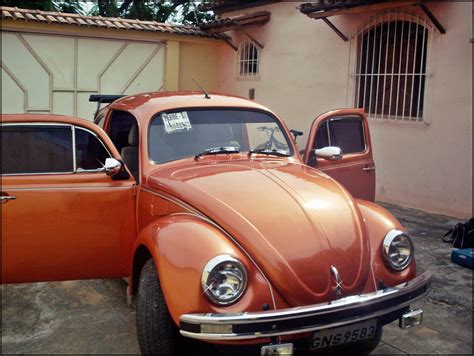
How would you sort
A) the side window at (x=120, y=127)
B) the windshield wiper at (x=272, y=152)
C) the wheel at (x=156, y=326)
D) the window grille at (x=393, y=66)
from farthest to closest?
the window grille at (x=393, y=66), the side window at (x=120, y=127), the windshield wiper at (x=272, y=152), the wheel at (x=156, y=326)

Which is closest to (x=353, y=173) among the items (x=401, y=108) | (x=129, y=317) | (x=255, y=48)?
(x=129, y=317)

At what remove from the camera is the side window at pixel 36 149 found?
359 cm

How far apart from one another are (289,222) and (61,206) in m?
1.58

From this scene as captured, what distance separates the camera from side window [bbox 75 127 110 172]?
3732mm

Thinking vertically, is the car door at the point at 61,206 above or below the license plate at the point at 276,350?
above

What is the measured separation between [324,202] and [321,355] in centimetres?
112

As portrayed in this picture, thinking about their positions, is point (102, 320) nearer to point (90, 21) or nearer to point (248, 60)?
point (90, 21)

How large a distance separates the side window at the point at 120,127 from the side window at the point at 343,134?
1697 millimetres

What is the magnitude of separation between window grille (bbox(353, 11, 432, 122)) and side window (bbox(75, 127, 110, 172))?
18.5 feet

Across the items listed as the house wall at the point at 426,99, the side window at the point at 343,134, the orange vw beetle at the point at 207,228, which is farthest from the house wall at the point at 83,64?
the side window at the point at 343,134

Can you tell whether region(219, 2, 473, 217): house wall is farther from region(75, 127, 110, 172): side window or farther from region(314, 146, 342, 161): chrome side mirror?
region(75, 127, 110, 172): side window

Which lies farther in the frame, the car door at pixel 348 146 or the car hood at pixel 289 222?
the car door at pixel 348 146

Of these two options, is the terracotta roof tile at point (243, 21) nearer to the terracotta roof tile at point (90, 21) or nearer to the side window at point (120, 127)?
the terracotta roof tile at point (90, 21)

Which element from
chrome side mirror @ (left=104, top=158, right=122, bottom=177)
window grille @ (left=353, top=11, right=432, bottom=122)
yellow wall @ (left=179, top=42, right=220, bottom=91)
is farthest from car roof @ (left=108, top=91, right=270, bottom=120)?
yellow wall @ (left=179, top=42, right=220, bottom=91)
